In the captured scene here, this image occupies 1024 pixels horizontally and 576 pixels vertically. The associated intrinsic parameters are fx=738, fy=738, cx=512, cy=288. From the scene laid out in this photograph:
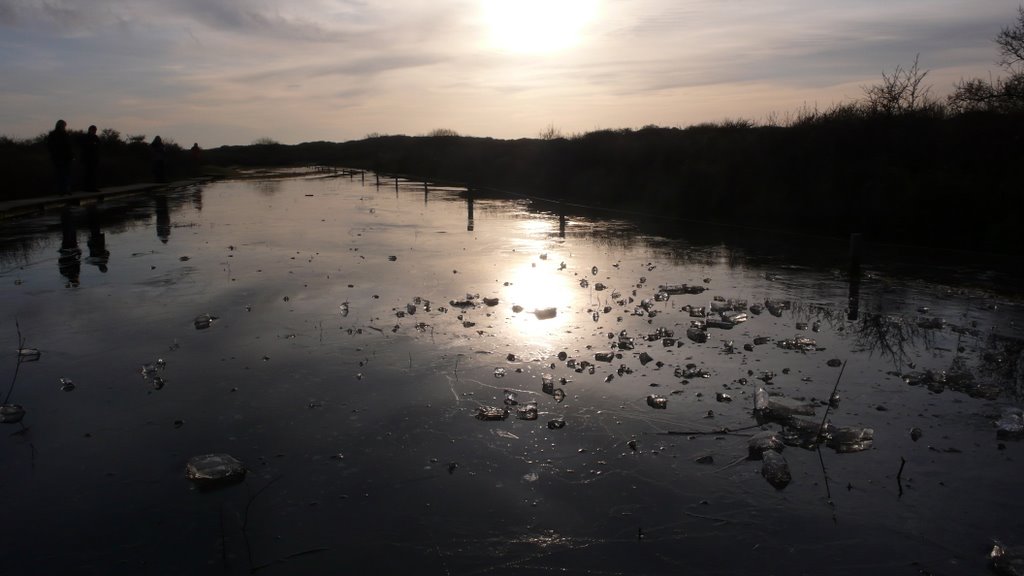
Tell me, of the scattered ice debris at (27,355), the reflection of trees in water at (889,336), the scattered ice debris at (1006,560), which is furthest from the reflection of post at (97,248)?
the scattered ice debris at (1006,560)

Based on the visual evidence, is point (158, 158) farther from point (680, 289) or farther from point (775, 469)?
point (775, 469)

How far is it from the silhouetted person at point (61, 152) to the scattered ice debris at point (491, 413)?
22.1 m

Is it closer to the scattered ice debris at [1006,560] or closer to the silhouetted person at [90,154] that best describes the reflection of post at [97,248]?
the silhouetted person at [90,154]

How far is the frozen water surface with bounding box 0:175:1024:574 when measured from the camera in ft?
13.1

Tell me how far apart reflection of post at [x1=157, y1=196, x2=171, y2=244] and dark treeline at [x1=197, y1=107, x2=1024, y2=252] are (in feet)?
52.0

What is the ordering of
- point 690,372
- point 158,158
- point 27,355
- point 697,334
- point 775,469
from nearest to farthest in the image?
point 775,469, point 690,372, point 27,355, point 697,334, point 158,158

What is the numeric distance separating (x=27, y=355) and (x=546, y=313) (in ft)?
17.8

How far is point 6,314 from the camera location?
878 centimetres

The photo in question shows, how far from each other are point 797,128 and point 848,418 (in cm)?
2075

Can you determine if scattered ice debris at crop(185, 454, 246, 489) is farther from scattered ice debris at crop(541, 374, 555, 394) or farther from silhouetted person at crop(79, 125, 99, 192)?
silhouetted person at crop(79, 125, 99, 192)

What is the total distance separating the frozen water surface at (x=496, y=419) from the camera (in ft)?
13.1

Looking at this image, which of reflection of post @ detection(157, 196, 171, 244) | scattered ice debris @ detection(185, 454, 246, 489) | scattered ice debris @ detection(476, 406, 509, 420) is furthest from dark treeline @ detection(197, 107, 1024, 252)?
scattered ice debris @ detection(185, 454, 246, 489)

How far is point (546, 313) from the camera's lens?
9.04 m

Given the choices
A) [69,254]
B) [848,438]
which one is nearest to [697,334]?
[848,438]
